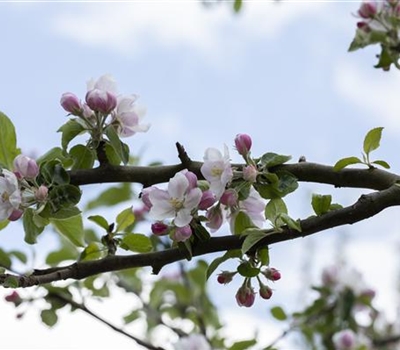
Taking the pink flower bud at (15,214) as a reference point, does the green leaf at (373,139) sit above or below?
above

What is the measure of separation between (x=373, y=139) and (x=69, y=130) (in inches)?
13.0

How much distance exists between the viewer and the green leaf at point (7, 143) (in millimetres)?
873

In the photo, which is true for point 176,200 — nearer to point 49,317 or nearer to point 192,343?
point 49,317

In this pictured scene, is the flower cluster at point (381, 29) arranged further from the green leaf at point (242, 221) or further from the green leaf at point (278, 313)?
the green leaf at point (278, 313)

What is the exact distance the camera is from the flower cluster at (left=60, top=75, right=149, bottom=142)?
31.6 inches

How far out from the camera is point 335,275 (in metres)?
1.89

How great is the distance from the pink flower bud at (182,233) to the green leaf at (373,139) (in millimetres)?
220

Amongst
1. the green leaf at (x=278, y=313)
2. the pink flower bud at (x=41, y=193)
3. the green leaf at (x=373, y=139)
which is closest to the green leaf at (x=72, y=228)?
the pink flower bud at (x=41, y=193)

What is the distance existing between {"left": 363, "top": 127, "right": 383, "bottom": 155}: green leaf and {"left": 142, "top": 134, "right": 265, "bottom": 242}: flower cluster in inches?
5.3

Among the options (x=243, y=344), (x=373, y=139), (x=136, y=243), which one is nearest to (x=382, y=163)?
(x=373, y=139)

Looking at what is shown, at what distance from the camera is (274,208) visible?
29.0 inches

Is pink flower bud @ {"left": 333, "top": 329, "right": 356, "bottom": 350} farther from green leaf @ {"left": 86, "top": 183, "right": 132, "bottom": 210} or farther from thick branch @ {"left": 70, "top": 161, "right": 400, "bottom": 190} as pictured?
thick branch @ {"left": 70, "top": 161, "right": 400, "bottom": 190}

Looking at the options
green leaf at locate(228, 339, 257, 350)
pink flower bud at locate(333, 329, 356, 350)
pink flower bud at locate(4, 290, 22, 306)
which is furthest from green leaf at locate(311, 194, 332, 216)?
pink flower bud at locate(333, 329, 356, 350)

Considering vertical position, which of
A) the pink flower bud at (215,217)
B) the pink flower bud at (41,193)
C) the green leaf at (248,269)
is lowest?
the green leaf at (248,269)
